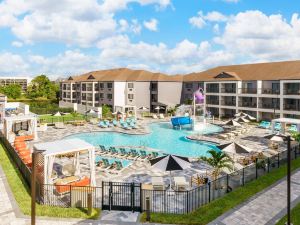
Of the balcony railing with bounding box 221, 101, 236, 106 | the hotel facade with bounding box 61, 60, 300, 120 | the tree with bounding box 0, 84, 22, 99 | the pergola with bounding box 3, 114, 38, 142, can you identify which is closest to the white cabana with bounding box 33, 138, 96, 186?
the pergola with bounding box 3, 114, 38, 142

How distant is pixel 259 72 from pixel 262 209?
44.7 m

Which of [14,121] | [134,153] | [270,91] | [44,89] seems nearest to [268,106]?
[270,91]

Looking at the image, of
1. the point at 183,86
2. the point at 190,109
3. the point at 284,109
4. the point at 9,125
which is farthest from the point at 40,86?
the point at 284,109

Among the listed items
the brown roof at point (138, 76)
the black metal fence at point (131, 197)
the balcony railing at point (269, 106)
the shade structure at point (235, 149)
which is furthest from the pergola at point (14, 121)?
the balcony railing at point (269, 106)

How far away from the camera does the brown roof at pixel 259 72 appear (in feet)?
164

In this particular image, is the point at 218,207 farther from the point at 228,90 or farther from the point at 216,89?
the point at 216,89

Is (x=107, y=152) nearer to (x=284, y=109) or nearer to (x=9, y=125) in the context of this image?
(x=9, y=125)

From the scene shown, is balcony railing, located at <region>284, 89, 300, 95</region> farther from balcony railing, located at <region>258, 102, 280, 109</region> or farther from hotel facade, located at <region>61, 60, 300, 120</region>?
balcony railing, located at <region>258, 102, 280, 109</region>

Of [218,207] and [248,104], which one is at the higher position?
[248,104]

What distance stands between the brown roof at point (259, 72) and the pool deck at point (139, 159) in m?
11.2

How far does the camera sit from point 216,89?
59375mm

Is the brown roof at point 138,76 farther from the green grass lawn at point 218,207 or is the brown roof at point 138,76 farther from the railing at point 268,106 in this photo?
the green grass lawn at point 218,207

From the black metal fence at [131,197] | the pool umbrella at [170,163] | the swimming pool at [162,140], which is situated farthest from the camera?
the swimming pool at [162,140]

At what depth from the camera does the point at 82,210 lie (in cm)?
1504
